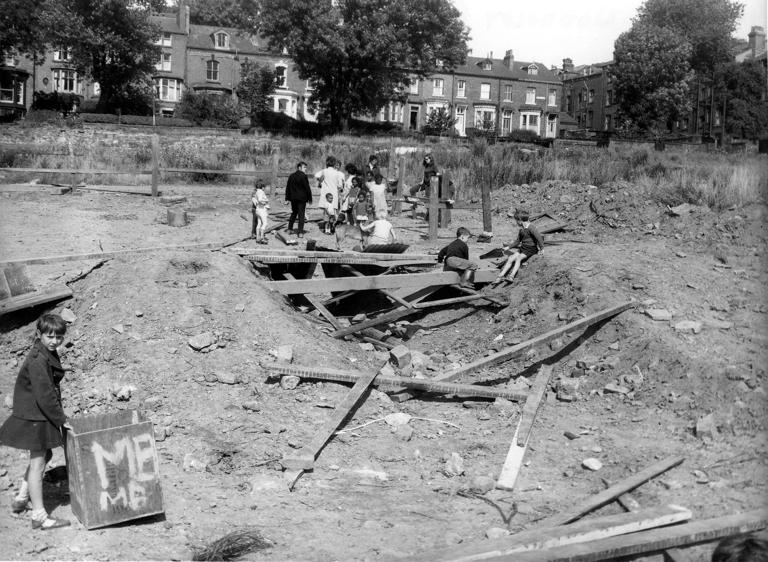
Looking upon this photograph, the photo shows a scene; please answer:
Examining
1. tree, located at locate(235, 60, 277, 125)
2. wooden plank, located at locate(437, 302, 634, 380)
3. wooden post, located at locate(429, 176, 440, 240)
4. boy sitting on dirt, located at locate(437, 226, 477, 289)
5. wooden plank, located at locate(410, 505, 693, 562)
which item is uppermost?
tree, located at locate(235, 60, 277, 125)

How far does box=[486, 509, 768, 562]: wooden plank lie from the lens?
5281 mm

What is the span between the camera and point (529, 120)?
224 feet

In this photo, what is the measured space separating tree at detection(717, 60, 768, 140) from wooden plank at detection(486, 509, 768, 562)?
4789 cm

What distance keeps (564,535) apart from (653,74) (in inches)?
2002

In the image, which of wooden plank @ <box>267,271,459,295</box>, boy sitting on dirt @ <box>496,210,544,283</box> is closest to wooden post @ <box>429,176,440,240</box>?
boy sitting on dirt @ <box>496,210,544,283</box>

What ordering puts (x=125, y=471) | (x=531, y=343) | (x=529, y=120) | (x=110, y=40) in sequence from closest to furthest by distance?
(x=125, y=471)
(x=531, y=343)
(x=110, y=40)
(x=529, y=120)

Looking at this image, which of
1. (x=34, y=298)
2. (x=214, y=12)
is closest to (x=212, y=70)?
(x=214, y=12)

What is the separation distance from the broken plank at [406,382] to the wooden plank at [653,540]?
3092mm

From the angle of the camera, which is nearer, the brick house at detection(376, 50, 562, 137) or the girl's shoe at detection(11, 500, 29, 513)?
the girl's shoe at detection(11, 500, 29, 513)

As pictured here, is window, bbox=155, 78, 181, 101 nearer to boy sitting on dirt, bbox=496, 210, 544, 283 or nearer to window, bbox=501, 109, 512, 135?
window, bbox=501, 109, 512, 135

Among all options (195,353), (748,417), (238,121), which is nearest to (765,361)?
(748,417)

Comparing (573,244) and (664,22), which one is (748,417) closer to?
(573,244)

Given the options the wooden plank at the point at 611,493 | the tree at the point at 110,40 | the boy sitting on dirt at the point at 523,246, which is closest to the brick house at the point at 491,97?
the tree at the point at 110,40

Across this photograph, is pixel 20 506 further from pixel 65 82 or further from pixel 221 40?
pixel 221 40
